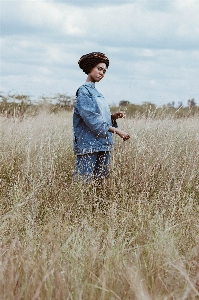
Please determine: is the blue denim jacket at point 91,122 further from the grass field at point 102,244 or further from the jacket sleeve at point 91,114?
the grass field at point 102,244

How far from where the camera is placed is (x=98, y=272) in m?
2.50

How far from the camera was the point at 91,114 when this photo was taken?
14.2 feet

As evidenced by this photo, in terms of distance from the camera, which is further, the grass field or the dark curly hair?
the dark curly hair

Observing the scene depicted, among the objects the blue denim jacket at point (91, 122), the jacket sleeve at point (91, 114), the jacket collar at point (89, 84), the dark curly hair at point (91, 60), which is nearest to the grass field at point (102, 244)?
the blue denim jacket at point (91, 122)

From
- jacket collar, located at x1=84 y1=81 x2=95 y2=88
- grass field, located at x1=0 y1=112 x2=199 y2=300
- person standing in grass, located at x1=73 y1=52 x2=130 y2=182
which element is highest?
jacket collar, located at x1=84 y1=81 x2=95 y2=88

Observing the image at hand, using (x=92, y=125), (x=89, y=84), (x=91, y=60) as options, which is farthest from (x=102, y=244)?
(x=91, y=60)

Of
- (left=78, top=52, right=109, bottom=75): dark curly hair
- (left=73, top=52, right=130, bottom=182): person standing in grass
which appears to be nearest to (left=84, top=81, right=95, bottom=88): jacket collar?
(left=73, top=52, right=130, bottom=182): person standing in grass

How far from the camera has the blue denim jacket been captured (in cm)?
434

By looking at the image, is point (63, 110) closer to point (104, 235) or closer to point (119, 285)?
point (104, 235)

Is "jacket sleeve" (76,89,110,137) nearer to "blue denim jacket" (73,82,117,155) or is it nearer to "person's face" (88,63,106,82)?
"blue denim jacket" (73,82,117,155)

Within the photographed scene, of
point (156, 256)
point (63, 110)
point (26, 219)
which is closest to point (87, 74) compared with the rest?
point (26, 219)

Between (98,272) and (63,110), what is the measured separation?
8.86 meters

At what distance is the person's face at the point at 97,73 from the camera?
453 cm

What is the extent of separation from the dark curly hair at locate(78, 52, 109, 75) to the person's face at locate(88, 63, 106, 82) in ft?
0.11
